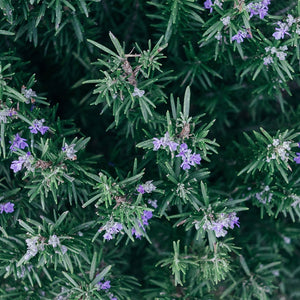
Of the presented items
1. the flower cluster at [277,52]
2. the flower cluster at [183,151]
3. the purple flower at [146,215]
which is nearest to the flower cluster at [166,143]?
the flower cluster at [183,151]

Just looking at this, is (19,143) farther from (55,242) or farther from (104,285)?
(104,285)

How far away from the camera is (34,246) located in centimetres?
194

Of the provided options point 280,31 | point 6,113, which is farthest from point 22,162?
point 280,31

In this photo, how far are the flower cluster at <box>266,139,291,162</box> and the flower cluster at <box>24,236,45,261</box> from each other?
1.34 meters

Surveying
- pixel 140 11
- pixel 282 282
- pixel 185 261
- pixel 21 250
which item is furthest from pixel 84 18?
pixel 282 282

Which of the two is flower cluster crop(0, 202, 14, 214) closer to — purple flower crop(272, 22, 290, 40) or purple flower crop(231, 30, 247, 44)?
purple flower crop(231, 30, 247, 44)

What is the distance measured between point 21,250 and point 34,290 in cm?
37

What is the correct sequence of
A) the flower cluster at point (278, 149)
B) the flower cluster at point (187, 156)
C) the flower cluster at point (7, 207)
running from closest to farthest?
the flower cluster at point (187, 156)
the flower cluster at point (278, 149)
the flower cluster at point (7, 207)

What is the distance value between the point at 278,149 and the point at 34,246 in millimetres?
1419

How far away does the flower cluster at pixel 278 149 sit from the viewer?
2027mm

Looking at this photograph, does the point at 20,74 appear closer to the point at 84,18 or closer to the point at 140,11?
the point at 84,18

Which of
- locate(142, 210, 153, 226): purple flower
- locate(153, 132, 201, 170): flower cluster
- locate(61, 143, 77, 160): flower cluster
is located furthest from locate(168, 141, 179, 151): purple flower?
locate(61, 143, 77, 160): flower cluster

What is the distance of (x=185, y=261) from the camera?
2.23 m

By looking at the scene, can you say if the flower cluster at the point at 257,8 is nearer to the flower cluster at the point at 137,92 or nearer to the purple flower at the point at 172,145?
the flower cluster at the point at 137,92
